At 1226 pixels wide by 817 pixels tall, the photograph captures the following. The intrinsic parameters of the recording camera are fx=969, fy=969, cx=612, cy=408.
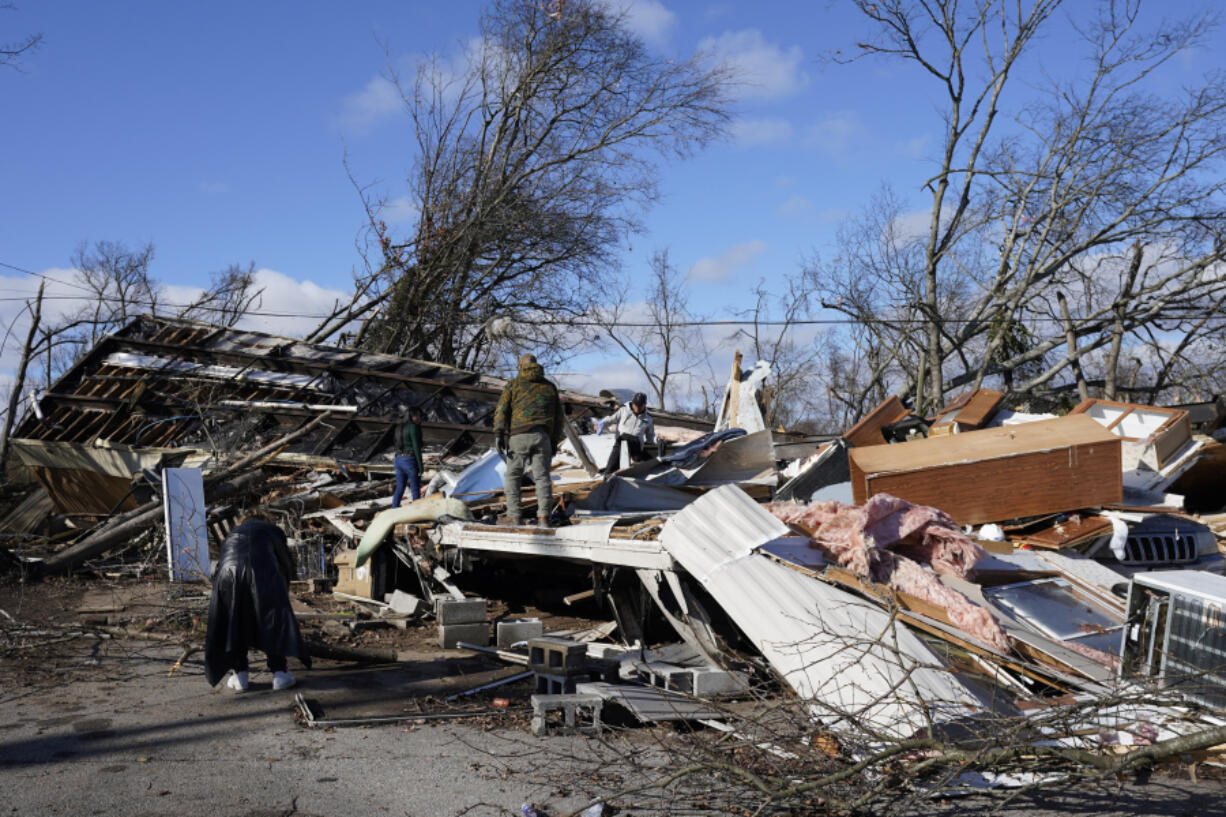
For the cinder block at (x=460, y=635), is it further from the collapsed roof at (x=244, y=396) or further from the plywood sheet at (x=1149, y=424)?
the collapsed roof at (x=244, y=396)

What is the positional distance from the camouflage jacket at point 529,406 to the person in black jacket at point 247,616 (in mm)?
2872

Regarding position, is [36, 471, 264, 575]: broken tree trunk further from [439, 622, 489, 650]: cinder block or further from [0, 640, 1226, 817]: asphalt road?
[439, 622, 489, 650]: cinder block

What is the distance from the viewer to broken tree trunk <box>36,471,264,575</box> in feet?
40.1

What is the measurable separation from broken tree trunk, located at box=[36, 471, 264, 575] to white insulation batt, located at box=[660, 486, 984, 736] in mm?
8680

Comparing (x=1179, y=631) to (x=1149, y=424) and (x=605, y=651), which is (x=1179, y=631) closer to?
(x=605, y=651)

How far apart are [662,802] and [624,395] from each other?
35.7 feet

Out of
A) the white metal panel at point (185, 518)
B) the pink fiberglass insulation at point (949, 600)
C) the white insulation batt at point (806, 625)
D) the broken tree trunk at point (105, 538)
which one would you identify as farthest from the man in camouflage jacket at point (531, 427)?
the broken tree trunk at point (105, 538)

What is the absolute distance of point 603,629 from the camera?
8766 mm

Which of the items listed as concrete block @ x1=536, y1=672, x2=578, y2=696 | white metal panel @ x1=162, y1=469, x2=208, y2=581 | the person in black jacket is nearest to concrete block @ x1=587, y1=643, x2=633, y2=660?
concrete block @ x1=536, y1=672, x2=578, y2=696

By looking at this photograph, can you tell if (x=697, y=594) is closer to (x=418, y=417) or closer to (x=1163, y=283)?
(x=418, y=417)

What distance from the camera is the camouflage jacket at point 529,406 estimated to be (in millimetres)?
9047

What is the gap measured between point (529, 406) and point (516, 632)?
207 centimetres

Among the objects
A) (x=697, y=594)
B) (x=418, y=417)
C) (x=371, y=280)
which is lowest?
(x=697, y=594)

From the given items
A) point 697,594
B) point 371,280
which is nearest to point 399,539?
point 697,594
